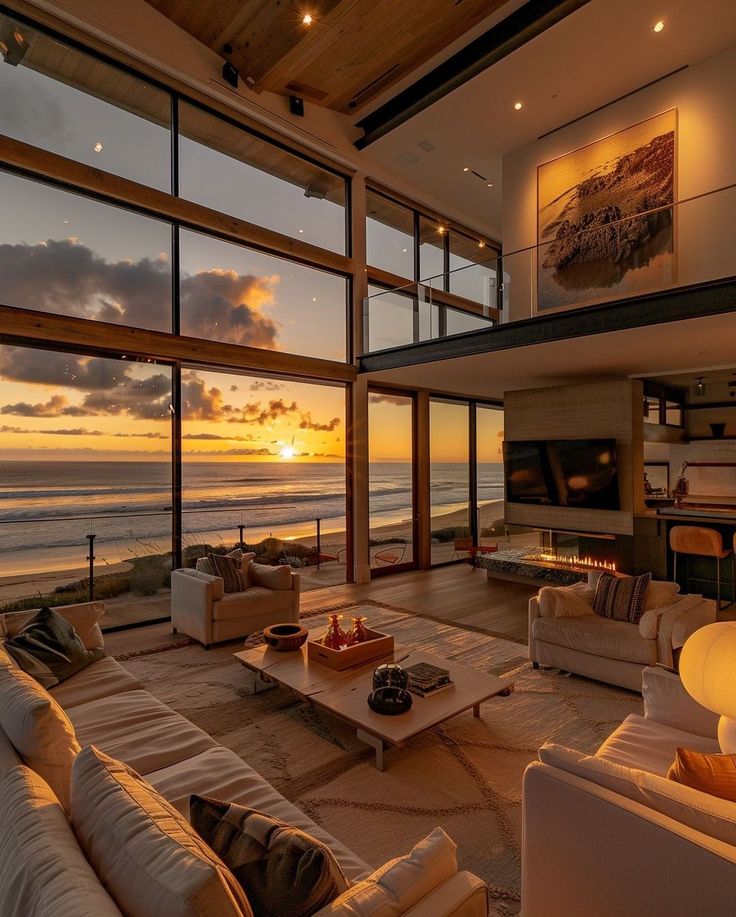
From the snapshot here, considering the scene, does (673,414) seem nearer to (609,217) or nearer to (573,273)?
(609,217)

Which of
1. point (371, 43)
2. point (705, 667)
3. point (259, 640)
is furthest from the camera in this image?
point (371, 43)

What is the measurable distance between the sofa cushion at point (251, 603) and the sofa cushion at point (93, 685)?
1.51 m

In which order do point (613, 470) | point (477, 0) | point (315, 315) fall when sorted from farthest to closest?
point (315, 315) → point (613, 470) → point (477, 0)

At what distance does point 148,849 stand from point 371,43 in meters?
7.49

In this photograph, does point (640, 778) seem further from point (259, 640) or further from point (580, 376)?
point (580, 376)

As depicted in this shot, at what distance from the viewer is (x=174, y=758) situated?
2230 millimetres

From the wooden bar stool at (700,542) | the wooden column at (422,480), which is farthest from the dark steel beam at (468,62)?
the wooden bar stool at (700,542)

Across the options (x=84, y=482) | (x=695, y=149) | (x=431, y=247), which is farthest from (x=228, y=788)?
(x=431, y=247)

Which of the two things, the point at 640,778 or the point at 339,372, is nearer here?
the point at 640,778

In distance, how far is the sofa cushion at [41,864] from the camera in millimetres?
1008

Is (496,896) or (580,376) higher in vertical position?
(580,376)

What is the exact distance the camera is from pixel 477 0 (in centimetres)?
561

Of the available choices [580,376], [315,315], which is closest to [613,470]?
[580,376]

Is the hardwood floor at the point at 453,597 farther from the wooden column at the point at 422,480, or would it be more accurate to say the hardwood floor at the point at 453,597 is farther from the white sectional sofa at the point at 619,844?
the white sectional sofa at the point at 619,844
